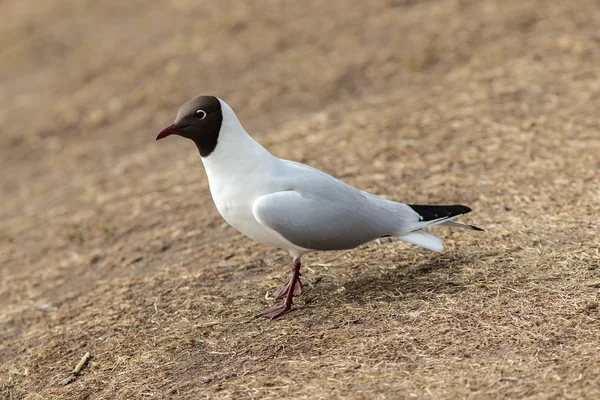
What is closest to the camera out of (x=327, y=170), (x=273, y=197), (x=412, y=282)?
(x=273, y=197)

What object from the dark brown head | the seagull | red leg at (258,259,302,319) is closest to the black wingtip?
the seagull

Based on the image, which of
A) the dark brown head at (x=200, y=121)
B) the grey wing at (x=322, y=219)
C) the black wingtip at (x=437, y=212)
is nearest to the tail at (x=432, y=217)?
the black wingtip at (x=437, y=212)

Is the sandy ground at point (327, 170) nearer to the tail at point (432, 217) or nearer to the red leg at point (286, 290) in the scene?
the red leg at point (286, 290)

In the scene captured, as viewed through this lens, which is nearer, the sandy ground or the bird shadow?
the sandy ground

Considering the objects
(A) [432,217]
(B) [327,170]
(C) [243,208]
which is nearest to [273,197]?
(C) [243,208]

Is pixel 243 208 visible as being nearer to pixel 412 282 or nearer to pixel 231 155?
pixel 231 155

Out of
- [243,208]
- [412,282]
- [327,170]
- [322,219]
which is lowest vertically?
[412,282]

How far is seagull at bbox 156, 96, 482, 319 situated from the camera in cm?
429

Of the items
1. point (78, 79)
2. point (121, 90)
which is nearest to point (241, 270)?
point (121, 90)

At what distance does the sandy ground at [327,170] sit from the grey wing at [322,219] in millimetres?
388

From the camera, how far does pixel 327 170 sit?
22.3ft

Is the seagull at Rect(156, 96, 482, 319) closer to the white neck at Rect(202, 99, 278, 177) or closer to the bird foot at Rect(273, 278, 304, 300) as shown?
the white neck at Rect(202, 99, 278, 177)

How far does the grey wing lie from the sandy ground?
0.39m

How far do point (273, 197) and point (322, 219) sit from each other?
313 millimetres
